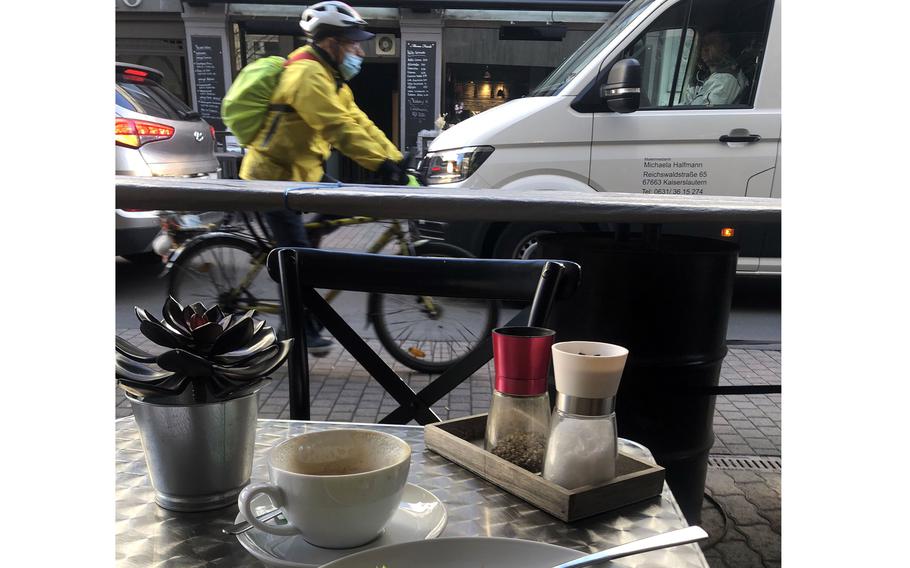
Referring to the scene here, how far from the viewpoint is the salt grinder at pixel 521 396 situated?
930 mm

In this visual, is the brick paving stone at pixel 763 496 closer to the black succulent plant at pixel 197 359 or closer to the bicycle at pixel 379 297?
the bicycle at pixel 379 297

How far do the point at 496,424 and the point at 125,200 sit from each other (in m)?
1.73

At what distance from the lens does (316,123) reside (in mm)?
3809

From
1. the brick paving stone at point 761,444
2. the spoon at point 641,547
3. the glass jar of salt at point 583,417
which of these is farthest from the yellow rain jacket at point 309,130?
the spoon at point 641,547

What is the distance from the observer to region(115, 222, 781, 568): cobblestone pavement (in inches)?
102

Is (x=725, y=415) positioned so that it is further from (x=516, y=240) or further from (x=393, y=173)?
(x=393, y=173)

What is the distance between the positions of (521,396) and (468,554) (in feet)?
0.89

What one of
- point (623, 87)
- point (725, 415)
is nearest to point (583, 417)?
point (725, 415)

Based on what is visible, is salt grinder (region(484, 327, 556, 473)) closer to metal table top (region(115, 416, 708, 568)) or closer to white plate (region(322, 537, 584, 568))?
metal table top (region(115, 416, 708, 568))

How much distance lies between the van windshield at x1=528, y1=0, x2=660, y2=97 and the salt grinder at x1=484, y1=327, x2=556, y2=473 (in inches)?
164

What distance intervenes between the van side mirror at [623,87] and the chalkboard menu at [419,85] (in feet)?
26.5
